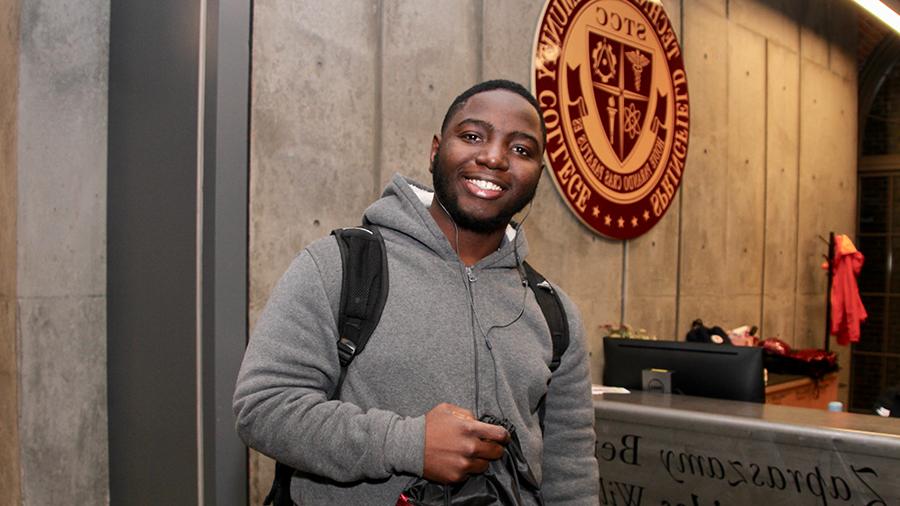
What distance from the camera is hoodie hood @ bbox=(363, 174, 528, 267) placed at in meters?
1.48

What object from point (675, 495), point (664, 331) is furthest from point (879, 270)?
point (675, 495)

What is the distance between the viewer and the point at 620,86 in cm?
448

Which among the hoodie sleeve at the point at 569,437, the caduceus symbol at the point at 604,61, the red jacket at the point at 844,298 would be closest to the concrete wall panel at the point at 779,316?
the red jacket at the point at 844,298

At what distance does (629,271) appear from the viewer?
4.65m

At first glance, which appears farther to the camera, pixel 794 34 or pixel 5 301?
pixel 794 34

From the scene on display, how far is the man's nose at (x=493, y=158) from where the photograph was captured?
4.84 feet

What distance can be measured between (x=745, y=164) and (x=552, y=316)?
469 centimetres

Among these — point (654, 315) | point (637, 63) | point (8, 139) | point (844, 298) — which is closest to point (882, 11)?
point (637, 63)

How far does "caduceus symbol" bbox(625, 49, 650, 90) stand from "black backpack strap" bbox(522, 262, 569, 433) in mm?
3219

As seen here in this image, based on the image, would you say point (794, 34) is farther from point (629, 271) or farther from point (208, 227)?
point (208, 227)

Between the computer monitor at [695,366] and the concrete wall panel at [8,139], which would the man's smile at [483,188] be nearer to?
the computer monitor at [695,366]

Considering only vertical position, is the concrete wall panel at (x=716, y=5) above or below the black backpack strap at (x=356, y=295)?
above

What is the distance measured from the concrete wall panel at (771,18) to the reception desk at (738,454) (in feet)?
Answer: 12.1

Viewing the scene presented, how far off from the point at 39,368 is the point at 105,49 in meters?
1.17
